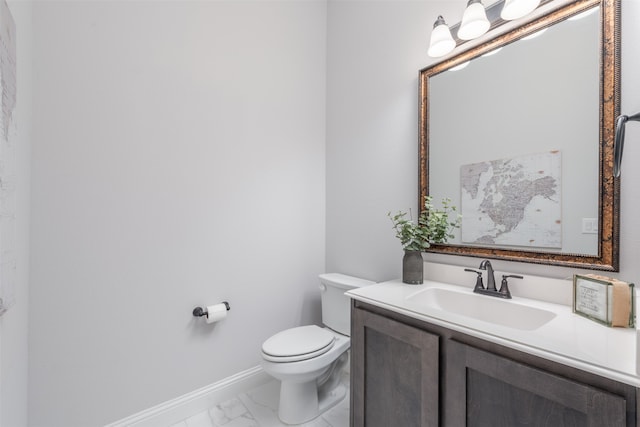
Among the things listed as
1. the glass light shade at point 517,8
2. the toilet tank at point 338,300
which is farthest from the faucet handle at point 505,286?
the glass light shade at point 517,8

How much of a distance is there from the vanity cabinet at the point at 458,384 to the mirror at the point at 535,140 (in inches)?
20.7

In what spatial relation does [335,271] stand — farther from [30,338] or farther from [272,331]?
[30,338]

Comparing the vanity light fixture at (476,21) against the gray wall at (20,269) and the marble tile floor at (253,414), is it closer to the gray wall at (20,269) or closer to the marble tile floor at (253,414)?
the gray wall at (20,269)

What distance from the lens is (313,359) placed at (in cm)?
144

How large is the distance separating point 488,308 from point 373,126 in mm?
1191

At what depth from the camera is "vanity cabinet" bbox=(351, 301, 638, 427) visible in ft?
2.23

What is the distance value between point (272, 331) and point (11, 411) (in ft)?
3.96

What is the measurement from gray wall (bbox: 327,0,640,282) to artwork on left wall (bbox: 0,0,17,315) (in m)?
1.57

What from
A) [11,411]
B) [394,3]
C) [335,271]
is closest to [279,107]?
[394,3]

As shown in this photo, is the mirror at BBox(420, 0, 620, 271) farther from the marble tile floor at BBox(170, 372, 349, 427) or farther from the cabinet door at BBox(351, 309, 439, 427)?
the marble tile floor at BBox(170, 372, 349, 427)

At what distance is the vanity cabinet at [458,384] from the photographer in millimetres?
681

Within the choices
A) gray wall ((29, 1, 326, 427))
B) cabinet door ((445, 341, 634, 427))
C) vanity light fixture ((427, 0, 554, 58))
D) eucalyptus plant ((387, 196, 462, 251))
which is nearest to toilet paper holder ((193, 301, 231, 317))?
gray wall ((29, 1, 326, 427))

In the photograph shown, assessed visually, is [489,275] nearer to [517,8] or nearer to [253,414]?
[517,8]

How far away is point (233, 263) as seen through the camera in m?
1.74
